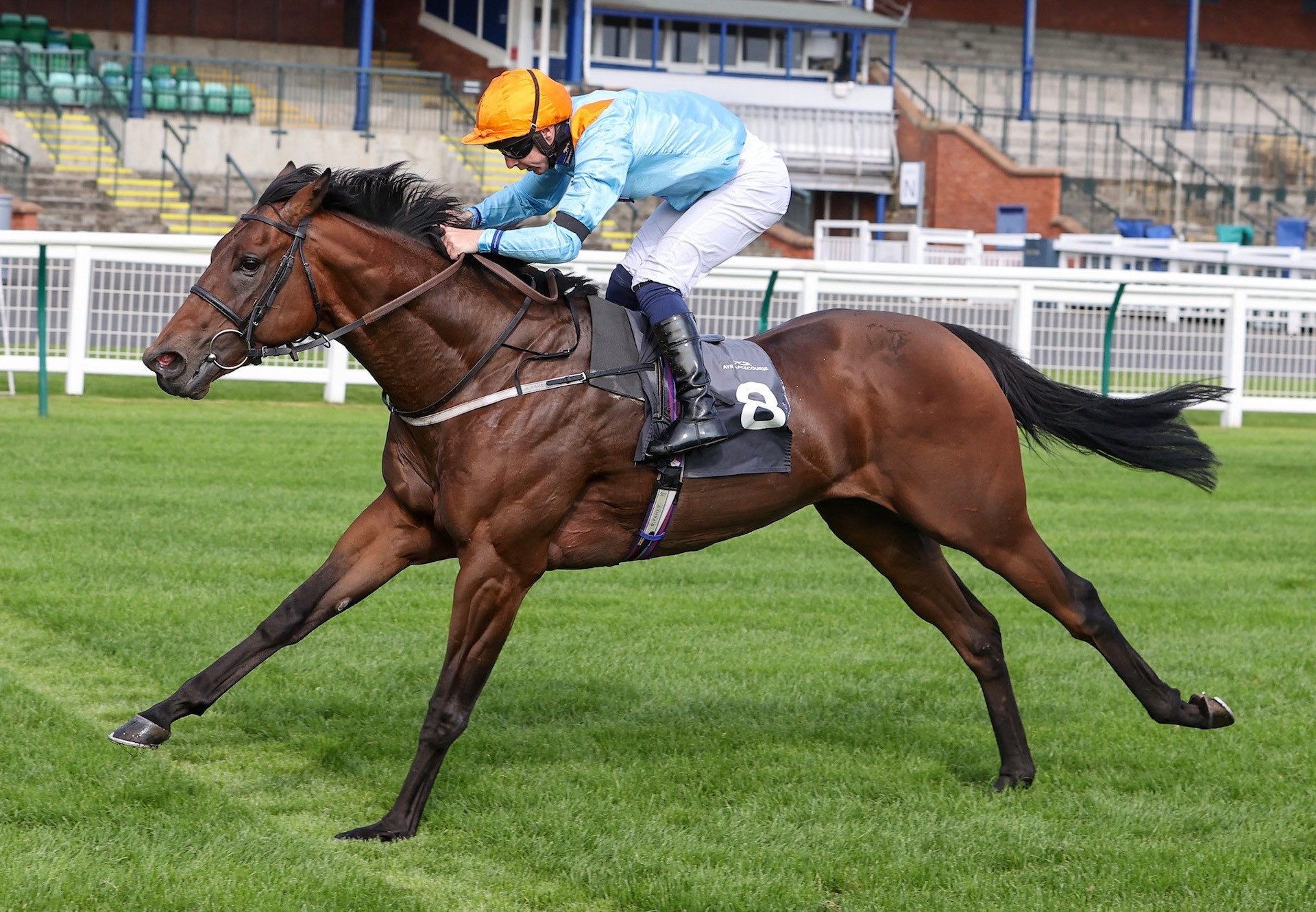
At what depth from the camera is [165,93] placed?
28.9 metres

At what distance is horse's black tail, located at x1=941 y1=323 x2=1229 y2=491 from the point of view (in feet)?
17.6

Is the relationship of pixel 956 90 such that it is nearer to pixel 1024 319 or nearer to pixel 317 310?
pixel 1024 319

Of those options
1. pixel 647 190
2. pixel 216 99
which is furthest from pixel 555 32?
pixel 647 190

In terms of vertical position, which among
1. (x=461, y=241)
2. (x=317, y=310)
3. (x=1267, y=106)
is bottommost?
(x=317, y=310)

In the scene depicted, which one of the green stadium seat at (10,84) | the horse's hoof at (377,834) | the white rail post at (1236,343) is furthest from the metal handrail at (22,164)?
the horse's hoof at (377,834)

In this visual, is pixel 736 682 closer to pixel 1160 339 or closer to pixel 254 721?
pixel 254 721

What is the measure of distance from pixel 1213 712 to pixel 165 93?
88.7ft

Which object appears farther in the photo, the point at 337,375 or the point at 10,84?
the point at 10,84

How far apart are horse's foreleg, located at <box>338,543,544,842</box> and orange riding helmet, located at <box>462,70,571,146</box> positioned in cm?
120

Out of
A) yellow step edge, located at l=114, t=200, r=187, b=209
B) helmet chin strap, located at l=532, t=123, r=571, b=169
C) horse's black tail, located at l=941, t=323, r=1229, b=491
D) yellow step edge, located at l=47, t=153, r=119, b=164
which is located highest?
yellow step edge, located at l=47, t=153, r=119, b=164

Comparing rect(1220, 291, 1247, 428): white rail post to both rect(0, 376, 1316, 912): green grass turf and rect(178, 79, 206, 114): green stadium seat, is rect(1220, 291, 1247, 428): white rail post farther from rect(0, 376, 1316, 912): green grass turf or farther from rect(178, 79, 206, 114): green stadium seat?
rect(178, 79, 206, 114): green stadium seat

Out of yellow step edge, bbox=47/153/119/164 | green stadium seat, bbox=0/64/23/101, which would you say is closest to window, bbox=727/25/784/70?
yellow step edge, bbox=47/153/119/164

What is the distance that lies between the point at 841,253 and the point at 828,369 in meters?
23.7

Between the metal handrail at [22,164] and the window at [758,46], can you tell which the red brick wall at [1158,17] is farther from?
the metal handrail at [22,164]
